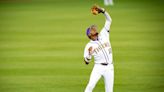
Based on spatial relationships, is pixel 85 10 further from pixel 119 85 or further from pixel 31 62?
pixel 119 85

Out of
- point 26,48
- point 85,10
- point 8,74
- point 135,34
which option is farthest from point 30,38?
point 85,10

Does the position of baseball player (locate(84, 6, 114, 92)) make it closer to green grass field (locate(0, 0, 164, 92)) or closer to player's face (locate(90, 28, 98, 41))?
player's face (locate(90, 28, 98, 41))

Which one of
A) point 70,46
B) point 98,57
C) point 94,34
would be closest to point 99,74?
point 98,57

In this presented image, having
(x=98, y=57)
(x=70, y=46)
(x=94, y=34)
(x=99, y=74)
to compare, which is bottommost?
(x=99, y=74)

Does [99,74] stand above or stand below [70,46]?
below

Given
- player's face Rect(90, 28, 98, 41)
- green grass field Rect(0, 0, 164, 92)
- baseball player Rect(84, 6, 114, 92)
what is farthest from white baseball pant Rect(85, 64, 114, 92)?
green grass field Rect(0, 0, 164, 92)

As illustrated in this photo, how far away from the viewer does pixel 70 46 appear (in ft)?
59.0

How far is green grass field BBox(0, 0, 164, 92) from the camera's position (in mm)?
13047

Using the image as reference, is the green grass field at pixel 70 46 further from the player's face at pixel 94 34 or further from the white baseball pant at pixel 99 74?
the player's face at pixel 94 34

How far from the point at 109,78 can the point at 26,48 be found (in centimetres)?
852

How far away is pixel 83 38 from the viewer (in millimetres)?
19484

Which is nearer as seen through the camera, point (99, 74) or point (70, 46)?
point (99, 74)

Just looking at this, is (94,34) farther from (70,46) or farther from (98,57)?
(70,46)

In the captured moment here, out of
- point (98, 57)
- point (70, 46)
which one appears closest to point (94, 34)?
point (98, 57)
